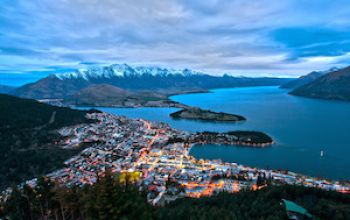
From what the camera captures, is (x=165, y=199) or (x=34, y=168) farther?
(x=34, y=168)

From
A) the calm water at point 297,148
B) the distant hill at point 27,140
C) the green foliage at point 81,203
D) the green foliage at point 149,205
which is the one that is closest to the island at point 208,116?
the calm water at point 297,148

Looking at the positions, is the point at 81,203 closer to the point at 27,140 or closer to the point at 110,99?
the point at 27,140

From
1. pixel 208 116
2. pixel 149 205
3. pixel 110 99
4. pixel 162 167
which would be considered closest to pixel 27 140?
pixel 162 167

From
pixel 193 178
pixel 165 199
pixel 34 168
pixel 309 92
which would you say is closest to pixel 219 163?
pixel 193 178

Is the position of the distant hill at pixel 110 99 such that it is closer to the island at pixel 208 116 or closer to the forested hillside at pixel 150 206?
the island at pixel 208 116

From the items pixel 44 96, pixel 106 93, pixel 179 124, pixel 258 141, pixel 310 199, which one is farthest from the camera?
pixel 44 96

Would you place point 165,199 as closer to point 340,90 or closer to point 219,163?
point 219,163
